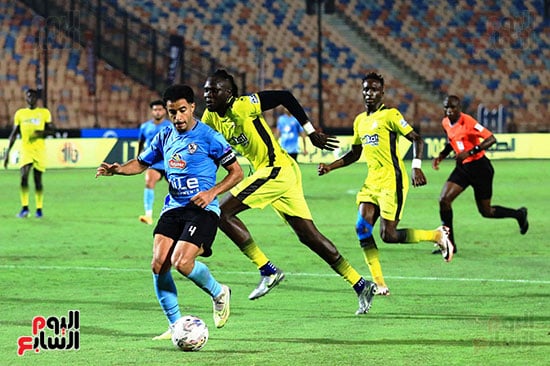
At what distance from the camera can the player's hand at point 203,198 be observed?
30.2 ft

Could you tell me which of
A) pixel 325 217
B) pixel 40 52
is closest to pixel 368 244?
pixel 325 217

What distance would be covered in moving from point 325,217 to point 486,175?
5.53 m

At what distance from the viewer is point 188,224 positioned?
30.6 feet

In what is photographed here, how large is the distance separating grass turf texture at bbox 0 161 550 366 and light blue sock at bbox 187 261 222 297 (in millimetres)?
354

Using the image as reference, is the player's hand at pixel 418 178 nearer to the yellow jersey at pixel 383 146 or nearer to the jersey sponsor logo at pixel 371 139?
the yellow jersey at pixel 383 146

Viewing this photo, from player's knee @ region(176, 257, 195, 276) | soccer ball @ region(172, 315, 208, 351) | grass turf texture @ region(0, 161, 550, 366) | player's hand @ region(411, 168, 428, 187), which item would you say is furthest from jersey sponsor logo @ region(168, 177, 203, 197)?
player's hand @ region(411, 168, 428, 187)

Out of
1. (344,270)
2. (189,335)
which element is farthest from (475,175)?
(189,335)

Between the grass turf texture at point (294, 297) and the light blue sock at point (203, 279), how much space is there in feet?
1.16

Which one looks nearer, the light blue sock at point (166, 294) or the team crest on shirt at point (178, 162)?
the light blue sock at point (166, 294)

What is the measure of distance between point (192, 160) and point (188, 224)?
48cm

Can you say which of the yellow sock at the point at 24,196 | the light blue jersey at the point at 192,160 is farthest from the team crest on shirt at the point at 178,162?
the yellow sock at the point at 24,196

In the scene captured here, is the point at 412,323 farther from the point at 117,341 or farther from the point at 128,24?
Answer: the point at 128,24

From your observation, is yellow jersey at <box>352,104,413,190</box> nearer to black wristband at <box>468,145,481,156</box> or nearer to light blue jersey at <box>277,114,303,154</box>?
black wristband at <box>468,145,481,156</box>

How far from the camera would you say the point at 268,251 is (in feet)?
54.6
